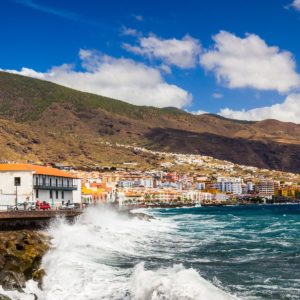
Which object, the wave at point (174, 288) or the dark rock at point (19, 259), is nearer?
the wave at point (174, 288)

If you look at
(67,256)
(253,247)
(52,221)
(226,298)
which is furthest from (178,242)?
(226,298)

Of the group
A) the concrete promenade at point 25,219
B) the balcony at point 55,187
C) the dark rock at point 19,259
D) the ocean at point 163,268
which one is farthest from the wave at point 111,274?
the balcony at point 55,187

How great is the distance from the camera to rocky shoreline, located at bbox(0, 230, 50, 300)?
75.9 feet

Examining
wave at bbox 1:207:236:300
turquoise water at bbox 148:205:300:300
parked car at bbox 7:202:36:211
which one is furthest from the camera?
parked car at bbox 7:202:36:211

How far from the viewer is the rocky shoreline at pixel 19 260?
2314 cm

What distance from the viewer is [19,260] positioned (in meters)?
25.5

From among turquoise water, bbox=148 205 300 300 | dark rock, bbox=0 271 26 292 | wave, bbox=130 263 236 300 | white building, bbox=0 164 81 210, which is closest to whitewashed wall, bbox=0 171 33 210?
white building, bbox=0 164 81 210

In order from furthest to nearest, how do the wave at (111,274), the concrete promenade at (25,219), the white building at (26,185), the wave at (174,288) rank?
1. the white building at (26,185)
2. the concrete promenade at (25,219)
3. the wave at (111,274)
4. the wave at (174,288)

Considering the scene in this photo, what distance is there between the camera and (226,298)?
63.2ft

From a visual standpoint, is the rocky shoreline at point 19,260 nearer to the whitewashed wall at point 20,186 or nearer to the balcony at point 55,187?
the whitewashed wall at point 20,186

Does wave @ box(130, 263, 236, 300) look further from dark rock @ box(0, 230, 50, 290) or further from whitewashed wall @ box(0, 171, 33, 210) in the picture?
whitewashed wall @ box(0, 171, 33, 210)

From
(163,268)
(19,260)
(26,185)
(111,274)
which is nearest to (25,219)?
(19,260)

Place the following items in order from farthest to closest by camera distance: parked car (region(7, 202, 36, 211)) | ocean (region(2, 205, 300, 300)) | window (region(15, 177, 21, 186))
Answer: window (region(15, 177, 21, 186)) → parked car (region(7, 202, 36, 211)) → ocean (region(2, 205, 300, 300))

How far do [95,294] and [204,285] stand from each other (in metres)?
4.74
